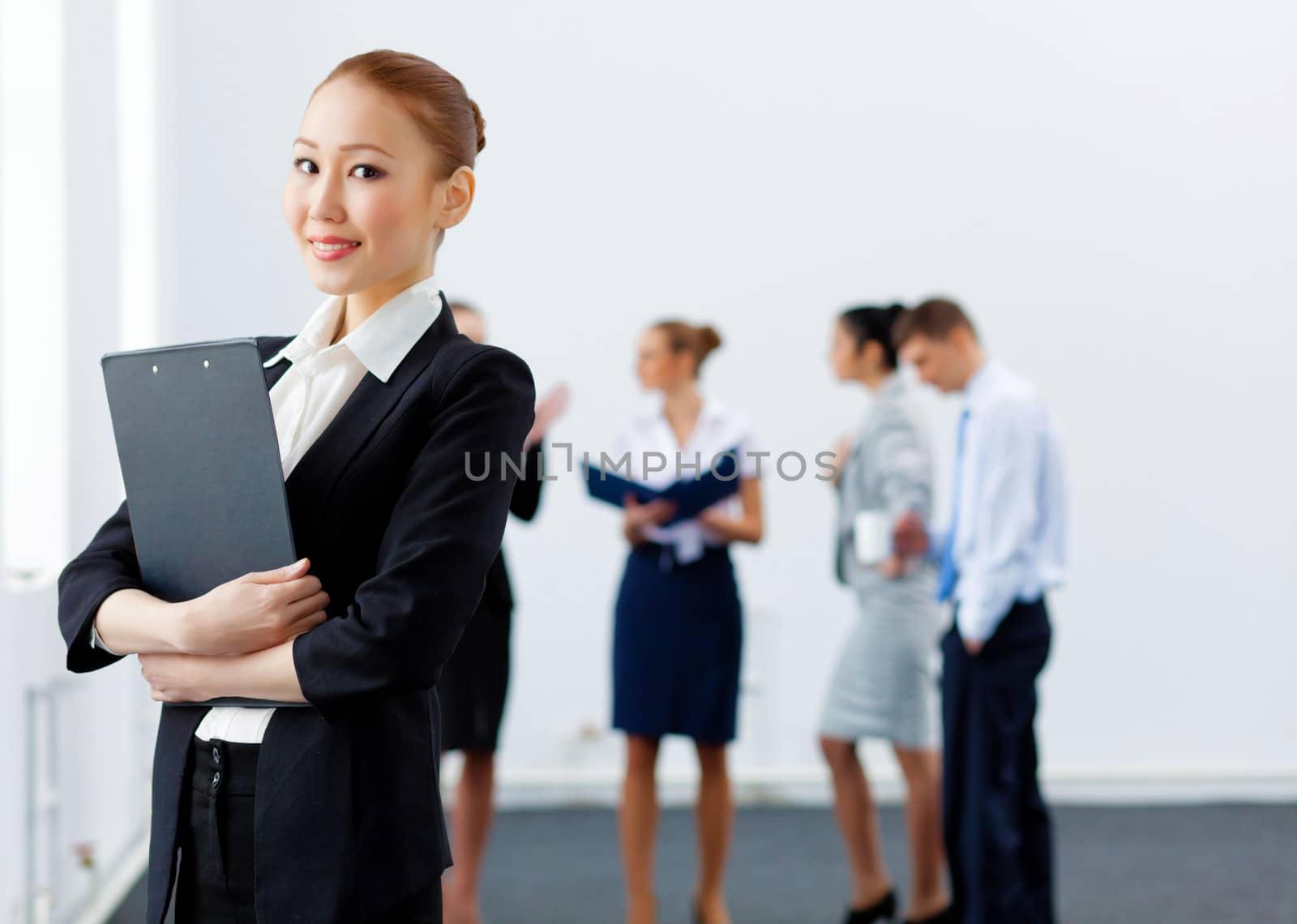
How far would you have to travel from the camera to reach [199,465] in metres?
1.12

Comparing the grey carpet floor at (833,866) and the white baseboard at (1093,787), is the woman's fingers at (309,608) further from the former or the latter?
the white baseboard at (1093,787)

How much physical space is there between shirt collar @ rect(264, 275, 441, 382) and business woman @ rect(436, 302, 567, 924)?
1.76m

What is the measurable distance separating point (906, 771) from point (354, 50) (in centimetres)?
338

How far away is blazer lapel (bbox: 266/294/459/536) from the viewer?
45.1 inches

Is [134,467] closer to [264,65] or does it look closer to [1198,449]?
[264,65]

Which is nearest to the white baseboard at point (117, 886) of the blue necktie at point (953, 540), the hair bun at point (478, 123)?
the blue necktie at point (953, 540)

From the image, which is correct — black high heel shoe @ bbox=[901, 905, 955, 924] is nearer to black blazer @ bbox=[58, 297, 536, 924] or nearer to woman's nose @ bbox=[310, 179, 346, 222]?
black blazer @ bbox=[58, 297, 536, 924]

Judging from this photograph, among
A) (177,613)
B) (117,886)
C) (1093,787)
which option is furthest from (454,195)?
(1093,787)

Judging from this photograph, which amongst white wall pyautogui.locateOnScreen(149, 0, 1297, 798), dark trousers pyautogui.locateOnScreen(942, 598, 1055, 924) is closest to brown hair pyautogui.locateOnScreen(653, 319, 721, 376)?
dark trousers pyautogui.locateOnScreen(942, 598, 1055, 924)

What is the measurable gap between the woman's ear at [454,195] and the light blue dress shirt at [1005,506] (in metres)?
2.07

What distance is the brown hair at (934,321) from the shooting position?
3.18 meters

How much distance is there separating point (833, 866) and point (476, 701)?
1.68 meters

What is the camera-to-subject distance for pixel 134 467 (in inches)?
45.4

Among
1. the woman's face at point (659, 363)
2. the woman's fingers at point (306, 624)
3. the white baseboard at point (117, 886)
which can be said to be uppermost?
the woman's face at point (659, 363)
